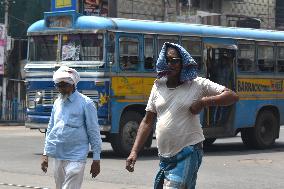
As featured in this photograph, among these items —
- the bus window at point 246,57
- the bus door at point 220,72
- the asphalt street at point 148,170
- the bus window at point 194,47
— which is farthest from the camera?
the bus window at point 246,57

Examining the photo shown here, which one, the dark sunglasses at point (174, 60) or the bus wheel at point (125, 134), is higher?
the dark sunglasses at point (174, 60)

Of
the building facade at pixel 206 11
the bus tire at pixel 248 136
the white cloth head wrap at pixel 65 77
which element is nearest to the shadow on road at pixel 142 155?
the bus tire at pixel 248 136

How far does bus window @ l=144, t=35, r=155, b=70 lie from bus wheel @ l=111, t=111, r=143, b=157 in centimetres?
113

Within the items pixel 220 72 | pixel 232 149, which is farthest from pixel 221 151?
pixel 220 72

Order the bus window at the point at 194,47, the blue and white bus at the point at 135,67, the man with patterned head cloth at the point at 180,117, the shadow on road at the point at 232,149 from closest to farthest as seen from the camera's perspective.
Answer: the man with patterned head cloth at the point at 180,117
the blue and white bus at the point at 135,67
the bus window at the point at 194,47
the shadow on road at the point at 232,149

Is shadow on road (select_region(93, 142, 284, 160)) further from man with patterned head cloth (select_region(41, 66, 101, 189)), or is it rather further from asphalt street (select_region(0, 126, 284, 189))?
man with patterned head cloth (select_region(41, 66, 101, 189))

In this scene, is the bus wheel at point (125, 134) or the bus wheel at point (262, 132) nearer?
the bus wheel at point (125, 134)

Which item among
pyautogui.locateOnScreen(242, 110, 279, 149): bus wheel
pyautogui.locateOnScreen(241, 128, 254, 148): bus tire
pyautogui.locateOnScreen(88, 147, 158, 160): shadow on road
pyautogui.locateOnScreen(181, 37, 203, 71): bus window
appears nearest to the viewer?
pyautogui.locateOnScreen(88, 147, 158, 160): shadow on road

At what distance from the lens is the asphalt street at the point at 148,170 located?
11.2 metres

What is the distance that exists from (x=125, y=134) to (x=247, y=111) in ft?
12.4

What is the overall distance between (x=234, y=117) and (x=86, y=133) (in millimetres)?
10873

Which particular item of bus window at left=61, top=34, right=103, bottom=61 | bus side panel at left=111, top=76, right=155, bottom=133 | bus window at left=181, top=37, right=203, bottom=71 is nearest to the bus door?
bus window at left=181, top=37, right=203, bottom=71

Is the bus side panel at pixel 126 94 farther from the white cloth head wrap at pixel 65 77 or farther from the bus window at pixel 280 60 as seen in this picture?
the white cloth head wrap at pixel 65 77

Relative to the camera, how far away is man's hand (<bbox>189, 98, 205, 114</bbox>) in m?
5.68
